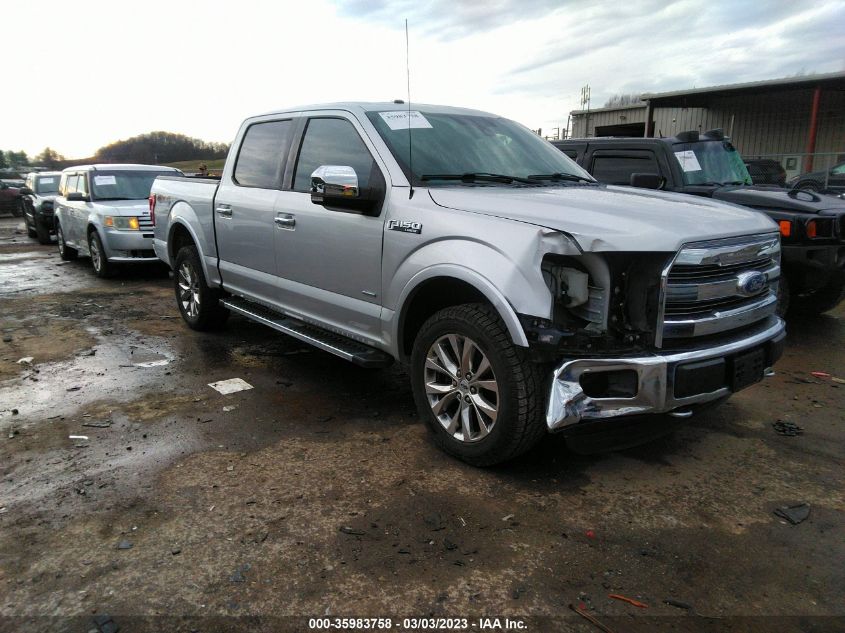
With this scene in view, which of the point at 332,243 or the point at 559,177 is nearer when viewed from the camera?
the point at 332,243

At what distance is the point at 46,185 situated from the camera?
1645 cm

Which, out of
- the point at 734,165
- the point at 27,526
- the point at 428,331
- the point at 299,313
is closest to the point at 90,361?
the point at 299,313

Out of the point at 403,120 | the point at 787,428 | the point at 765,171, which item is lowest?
the point at 787,428

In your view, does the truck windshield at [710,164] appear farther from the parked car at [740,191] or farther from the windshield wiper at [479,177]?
the windshield wiper at [479,177]

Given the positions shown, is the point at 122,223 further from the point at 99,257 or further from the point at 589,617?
the point at 589,617

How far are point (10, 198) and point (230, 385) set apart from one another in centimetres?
2603

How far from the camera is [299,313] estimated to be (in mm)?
4715

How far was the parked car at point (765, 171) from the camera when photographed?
12.4 metres

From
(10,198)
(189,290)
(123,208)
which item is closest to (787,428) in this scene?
(189,290)

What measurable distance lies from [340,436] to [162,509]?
1167mm

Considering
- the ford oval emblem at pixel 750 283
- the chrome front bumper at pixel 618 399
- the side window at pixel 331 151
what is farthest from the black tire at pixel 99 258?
the ford oval emblem at pixel 750 283

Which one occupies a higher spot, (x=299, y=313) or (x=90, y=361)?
(x=299, y=313)

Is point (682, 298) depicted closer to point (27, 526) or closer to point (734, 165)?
point (27, 526)

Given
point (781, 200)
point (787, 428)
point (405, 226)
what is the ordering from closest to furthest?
1. point (405, 226)
2. point (787, 428)
3. point (781, 200)
